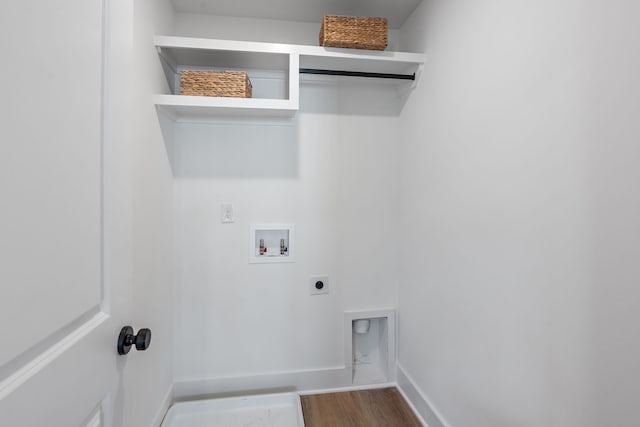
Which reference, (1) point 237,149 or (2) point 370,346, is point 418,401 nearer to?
(2) point 370,346

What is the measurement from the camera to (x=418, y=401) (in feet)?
5.93

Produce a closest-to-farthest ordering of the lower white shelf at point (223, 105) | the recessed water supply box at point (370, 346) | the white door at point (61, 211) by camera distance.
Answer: the white door at point (61, 211)
the lower white shelf at point (223, 105)
the recessed water supply box at point (370, 346)

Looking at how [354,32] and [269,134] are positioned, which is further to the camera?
[269,134]

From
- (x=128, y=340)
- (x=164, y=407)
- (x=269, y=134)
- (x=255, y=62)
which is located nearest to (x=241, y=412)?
(x=164, y=407)

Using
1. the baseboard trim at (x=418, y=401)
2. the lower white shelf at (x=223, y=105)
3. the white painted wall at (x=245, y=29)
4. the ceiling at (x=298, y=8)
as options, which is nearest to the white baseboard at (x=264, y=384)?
the baseboard trim at (x=418, y=401)

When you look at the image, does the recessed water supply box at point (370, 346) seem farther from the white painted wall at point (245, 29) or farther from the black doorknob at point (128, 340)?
the white painted wall at point (245, 29)

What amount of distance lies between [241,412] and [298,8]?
7.78ft

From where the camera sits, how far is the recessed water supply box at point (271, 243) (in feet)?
6.52

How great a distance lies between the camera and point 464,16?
141cm

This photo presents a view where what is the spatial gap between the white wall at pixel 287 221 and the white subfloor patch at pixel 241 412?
0.57 ft

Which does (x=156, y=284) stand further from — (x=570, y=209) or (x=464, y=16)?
(x=464, y=16)

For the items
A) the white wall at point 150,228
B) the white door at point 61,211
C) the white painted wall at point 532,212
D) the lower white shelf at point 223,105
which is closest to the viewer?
the white door at point 61,211

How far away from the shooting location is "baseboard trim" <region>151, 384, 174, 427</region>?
1635 millimetres

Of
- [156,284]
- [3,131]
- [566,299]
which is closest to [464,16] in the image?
[566,299]
